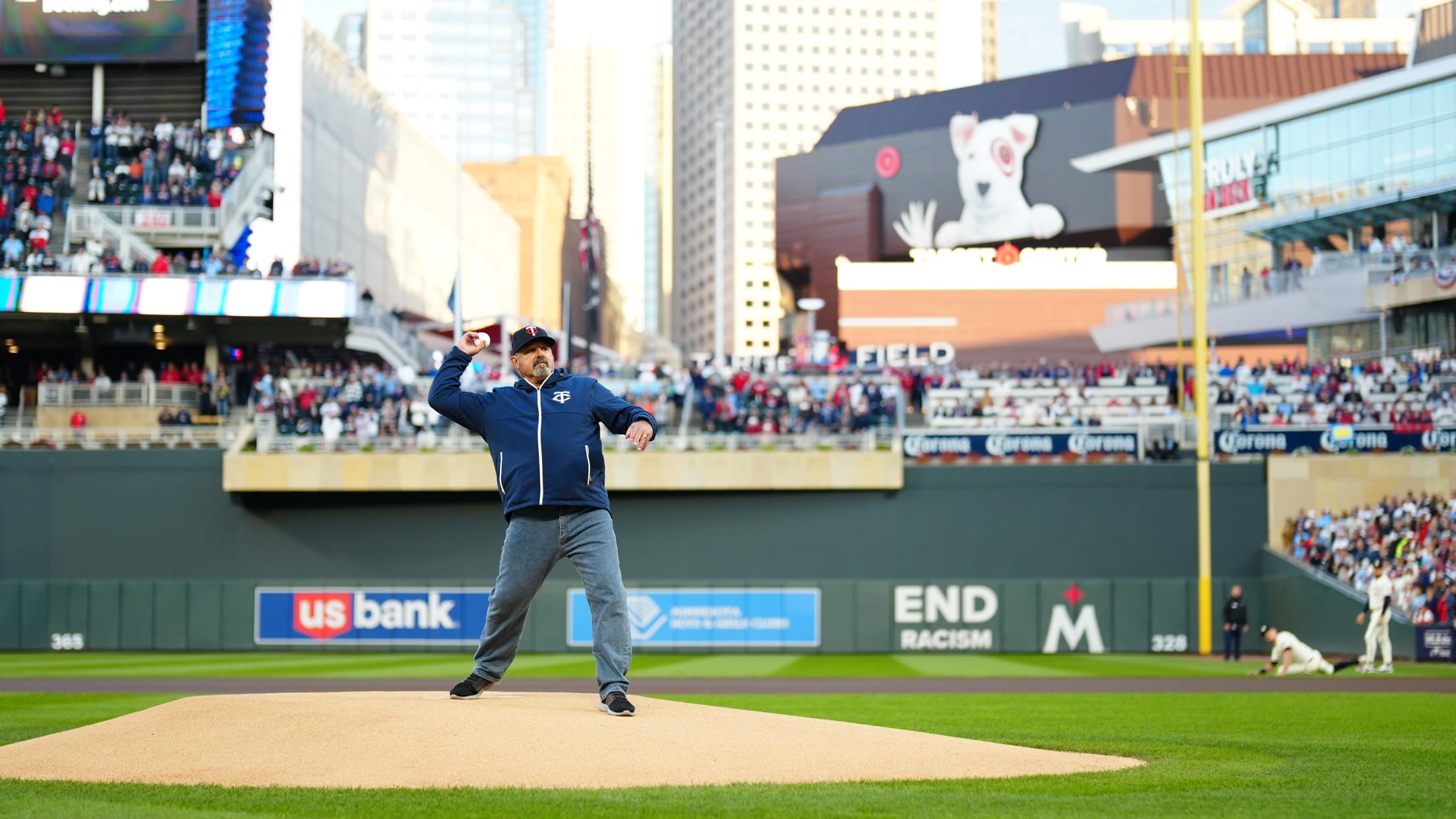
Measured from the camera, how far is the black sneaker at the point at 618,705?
7957mm

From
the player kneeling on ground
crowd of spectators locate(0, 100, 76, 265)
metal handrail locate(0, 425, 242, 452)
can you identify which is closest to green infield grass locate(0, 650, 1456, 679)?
the player kneeling on ground

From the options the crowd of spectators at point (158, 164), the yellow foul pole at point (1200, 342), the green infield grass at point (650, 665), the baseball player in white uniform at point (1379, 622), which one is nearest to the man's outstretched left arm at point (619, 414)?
the green infield grass at point (650, 665)

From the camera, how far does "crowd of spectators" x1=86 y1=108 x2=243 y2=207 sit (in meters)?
41.4

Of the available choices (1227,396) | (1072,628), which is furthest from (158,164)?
(1227,396)

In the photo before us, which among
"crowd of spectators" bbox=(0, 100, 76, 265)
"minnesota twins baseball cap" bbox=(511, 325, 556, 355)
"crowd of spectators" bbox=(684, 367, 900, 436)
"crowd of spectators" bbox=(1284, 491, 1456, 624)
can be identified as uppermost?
"crowd of spectators" bbox=(0, 100, 76, 265)

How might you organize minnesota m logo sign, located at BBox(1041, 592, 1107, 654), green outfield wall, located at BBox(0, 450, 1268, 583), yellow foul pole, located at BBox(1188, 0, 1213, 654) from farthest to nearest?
green outfield wall, located at BBox(0, 450, 1268, 583) → minnesota m logo sign, located at BBox(1041, 592, 1107, 654) → yellow foul pole, located at BBox(1188, 0, 1213, 654)

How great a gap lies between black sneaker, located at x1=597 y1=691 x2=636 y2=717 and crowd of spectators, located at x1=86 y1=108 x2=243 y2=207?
3647cm

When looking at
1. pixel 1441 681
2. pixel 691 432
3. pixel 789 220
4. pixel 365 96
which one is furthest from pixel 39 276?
pixel 789 220

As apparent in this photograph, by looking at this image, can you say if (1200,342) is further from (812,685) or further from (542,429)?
(542,429)

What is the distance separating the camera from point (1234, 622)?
26016 mm

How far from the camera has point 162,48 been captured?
44.0 metres

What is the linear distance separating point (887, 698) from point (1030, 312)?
54.1 m

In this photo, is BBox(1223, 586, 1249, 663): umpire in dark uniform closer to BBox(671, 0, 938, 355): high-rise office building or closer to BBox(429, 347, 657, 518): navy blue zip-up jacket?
BBox(429, 347, 657, 518): navy blue zip-up jacket

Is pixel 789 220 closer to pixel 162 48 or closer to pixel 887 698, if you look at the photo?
pixel 162 48
